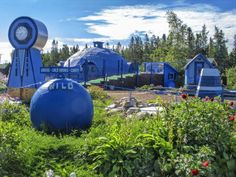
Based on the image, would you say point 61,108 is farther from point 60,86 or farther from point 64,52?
point 64,52

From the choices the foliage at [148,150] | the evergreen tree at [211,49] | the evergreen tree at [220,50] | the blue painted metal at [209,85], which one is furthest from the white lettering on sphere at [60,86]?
the evergreen tree at [211,49]

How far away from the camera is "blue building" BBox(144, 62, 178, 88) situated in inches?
1608

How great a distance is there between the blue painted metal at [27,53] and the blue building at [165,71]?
54.4 ft

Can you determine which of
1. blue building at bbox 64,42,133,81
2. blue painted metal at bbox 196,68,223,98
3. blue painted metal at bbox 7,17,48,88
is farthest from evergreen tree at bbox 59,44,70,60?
blue painted metal at bbox 196,68,223,98

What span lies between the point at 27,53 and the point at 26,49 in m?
0.27

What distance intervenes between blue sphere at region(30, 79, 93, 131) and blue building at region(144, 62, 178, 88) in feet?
102

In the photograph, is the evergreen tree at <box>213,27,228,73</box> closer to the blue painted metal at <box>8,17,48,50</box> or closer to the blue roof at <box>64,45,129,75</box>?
the blue roof at <box>64,45,129,75</box>

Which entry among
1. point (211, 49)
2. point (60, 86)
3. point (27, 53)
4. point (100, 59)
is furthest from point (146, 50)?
point (60, 86)

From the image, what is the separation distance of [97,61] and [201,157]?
40898mm

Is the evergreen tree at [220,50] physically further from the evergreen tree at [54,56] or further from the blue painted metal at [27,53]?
the blue painted metal at [27,53]

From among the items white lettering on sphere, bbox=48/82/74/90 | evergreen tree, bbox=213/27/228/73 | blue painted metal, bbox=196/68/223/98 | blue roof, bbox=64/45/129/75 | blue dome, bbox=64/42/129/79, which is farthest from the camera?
evergreen tree, bbox=213/27/228/73

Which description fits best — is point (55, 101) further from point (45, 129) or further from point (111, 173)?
point (111, 173)

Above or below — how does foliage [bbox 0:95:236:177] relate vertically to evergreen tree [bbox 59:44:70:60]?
below

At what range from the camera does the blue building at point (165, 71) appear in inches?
1608
